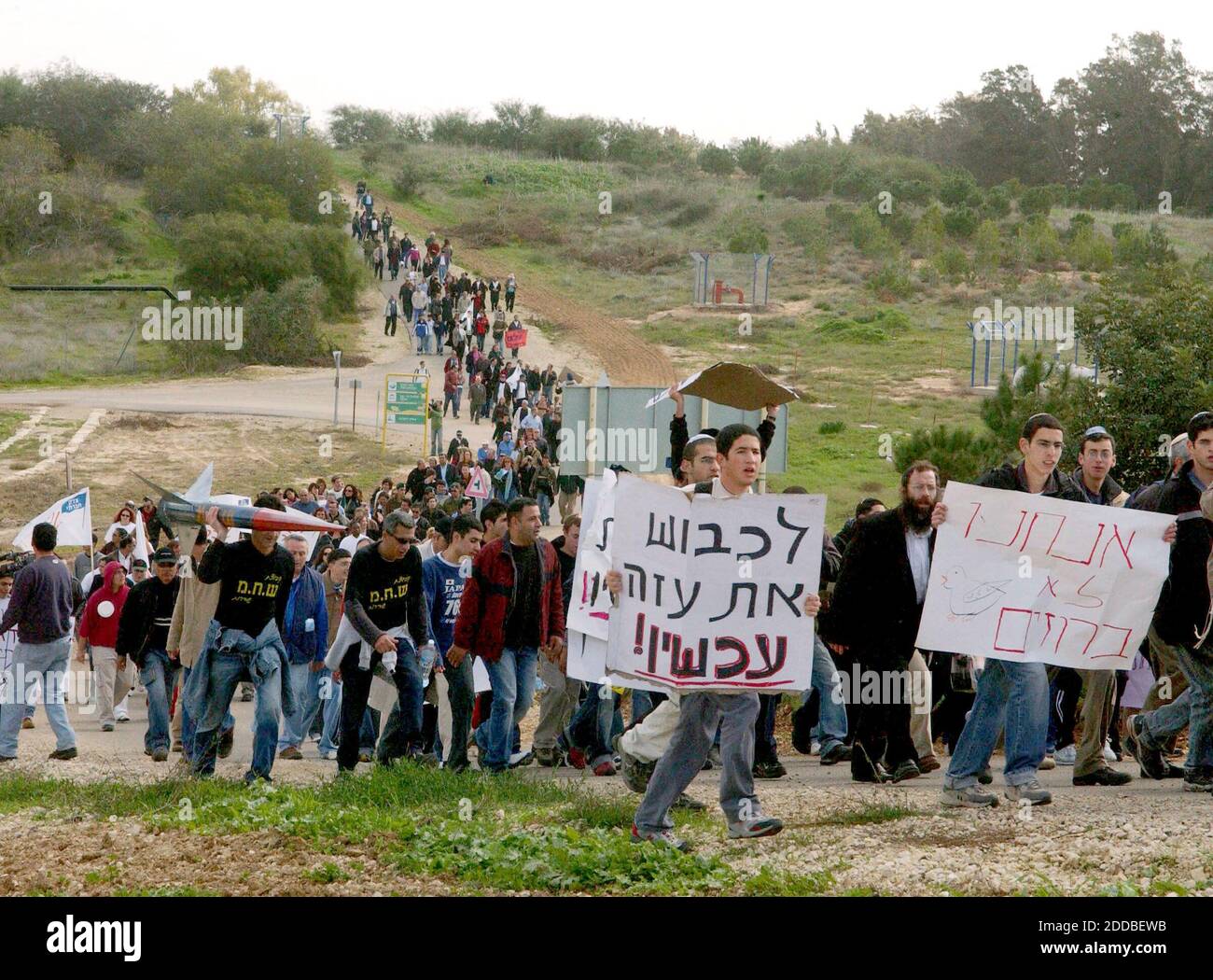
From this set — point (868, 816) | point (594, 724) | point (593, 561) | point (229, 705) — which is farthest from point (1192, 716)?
point (229, 705)

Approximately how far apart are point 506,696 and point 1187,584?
4.22 meters

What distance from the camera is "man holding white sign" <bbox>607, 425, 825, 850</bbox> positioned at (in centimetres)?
697

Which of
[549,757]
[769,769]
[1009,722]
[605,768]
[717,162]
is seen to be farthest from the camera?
[717,162]

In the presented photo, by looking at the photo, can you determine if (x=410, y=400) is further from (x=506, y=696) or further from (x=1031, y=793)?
(x=1031, y=793)

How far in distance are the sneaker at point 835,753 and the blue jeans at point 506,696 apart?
6.88 feet

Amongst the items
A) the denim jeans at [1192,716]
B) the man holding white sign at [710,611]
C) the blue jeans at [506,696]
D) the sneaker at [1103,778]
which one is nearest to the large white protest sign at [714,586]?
the man holding white sign at [710,611]

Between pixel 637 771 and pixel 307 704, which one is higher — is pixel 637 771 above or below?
above

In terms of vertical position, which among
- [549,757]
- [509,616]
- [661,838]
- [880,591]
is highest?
[880,591]

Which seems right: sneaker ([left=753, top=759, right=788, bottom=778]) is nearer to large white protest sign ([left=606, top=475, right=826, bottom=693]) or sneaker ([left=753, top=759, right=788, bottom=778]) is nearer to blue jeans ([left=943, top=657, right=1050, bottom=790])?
blue jeans ([left=943, top=657, right=1050, bottom=790])

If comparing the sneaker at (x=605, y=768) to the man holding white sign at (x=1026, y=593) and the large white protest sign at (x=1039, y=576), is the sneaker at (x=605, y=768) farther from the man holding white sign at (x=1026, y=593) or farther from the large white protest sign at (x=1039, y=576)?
the large white protest sign at (x=1039, y=576)

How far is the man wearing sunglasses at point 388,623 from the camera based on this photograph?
390 inches

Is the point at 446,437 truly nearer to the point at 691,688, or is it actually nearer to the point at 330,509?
the point at 330,509

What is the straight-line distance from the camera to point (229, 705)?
9.69 meters
